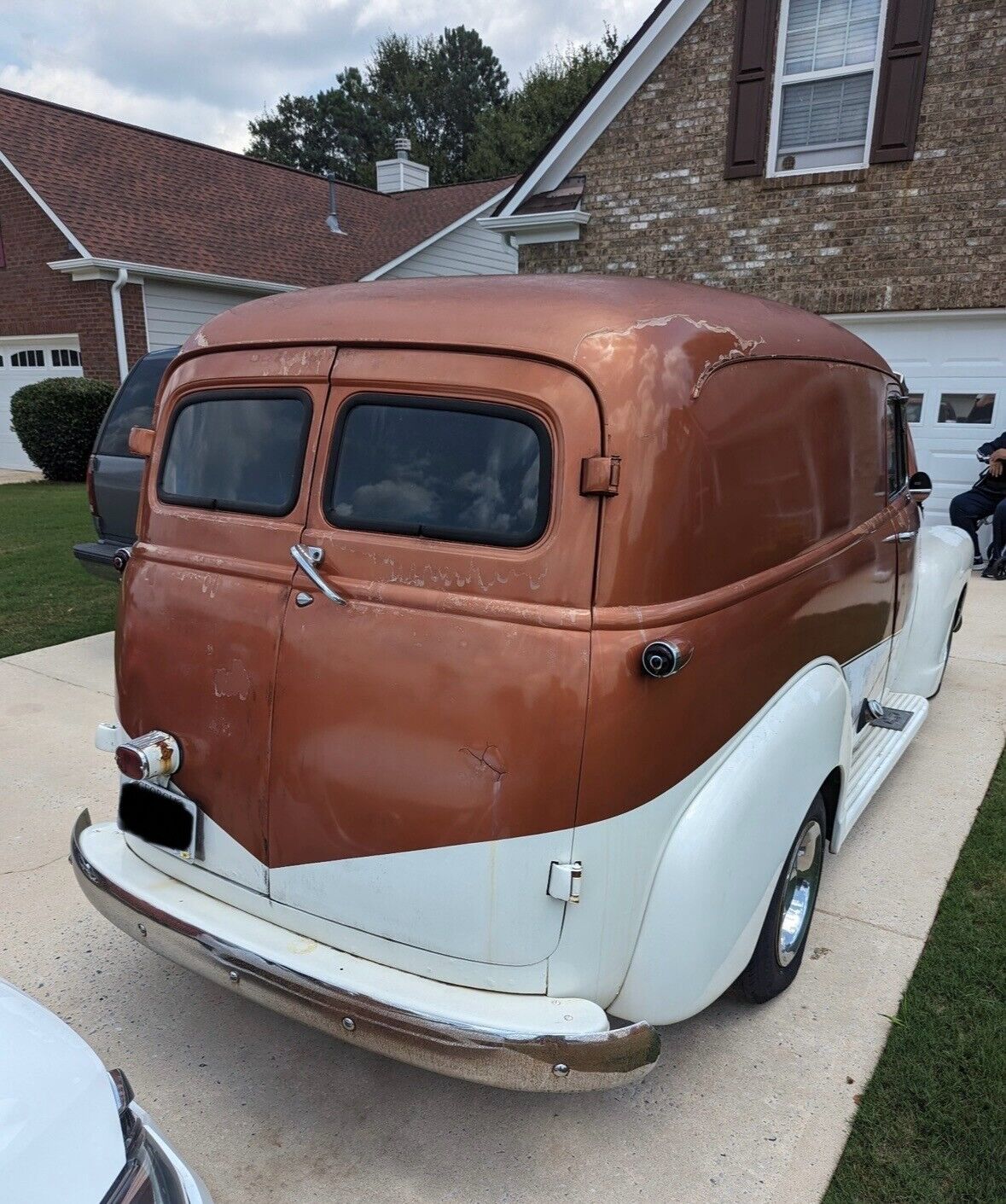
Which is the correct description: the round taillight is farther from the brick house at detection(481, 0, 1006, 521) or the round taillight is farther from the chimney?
the chimney

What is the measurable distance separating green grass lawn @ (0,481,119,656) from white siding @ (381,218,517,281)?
8286 mm

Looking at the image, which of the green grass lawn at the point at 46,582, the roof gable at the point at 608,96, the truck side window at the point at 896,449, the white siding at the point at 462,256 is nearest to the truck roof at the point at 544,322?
the truck side window at the point at 896,449

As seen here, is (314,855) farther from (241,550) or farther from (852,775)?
(852,775)

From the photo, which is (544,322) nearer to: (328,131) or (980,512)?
(980,512)

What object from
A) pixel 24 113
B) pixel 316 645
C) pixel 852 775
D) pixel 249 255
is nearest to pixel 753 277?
pixel 852 775

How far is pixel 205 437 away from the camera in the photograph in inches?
106

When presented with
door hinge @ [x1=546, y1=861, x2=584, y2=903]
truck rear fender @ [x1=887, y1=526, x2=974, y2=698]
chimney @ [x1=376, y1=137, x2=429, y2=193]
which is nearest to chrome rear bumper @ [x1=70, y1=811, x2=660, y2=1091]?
door hinge @ [x1=546, y1=861, x2=584, y2=903]

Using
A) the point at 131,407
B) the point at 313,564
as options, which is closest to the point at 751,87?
the point at 131,407

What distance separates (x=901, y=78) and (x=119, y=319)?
1166 centimetres

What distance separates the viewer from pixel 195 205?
16.6 m

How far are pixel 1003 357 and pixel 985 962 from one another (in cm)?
761

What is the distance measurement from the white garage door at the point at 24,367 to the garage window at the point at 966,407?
1349 centimetres

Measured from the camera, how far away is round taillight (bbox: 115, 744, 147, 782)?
2463 millimetres

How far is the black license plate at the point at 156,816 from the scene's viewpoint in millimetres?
2490
